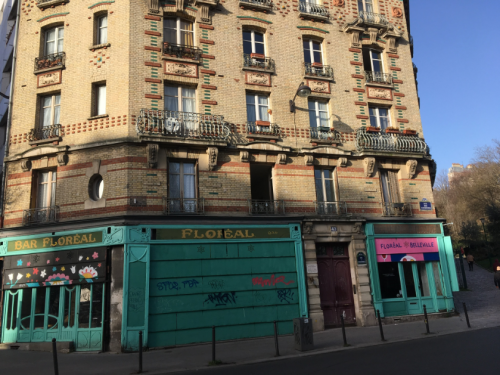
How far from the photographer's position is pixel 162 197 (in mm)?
13781

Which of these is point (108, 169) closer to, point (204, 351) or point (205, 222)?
point (205, 222)

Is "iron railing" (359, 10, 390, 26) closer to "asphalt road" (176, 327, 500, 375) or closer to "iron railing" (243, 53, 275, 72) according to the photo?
"iron railing" (243, 53, 275, 72)

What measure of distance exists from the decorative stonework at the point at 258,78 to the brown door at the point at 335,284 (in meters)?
7.28

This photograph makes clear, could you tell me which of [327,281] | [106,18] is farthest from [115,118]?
[327,281]

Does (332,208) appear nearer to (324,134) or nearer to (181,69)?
(324,134)

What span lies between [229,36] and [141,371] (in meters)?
13.3

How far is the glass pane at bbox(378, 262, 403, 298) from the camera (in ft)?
52.6

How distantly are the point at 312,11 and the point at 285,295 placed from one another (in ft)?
43.5

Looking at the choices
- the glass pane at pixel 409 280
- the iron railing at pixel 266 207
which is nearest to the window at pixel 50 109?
the iron railing at pixel 266 207

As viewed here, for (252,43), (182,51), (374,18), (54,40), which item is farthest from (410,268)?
(54,40)

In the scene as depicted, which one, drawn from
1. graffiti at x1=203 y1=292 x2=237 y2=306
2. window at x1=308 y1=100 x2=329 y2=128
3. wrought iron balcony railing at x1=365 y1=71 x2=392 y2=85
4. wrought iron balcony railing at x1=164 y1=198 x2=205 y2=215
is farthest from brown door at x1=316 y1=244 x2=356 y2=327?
wrought iron balcony railing at x1=365 y1=71 x2=392 y2=85

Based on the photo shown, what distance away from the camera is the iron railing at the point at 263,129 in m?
15.8

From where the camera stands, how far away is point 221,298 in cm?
1349

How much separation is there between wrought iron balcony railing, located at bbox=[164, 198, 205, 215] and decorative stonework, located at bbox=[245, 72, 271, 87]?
568 centimetres
